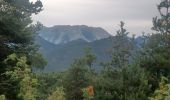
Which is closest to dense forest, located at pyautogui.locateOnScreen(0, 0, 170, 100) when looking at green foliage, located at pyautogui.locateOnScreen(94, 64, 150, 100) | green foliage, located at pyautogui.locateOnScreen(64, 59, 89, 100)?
green foliage, located at pyautogui.locateOnScreen(94, 64, 150, 100)

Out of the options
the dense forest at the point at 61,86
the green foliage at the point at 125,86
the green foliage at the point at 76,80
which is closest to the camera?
the dense forest at the point at 61,86

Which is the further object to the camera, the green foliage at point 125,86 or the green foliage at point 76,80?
the green foliage at point 76,80

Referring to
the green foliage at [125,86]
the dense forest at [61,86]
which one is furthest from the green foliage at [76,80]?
the green foliage at [125,86]

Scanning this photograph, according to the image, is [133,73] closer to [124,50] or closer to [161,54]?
[161,54]

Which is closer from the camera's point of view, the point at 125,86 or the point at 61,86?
the point at 125,86

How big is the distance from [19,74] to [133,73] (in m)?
11.6

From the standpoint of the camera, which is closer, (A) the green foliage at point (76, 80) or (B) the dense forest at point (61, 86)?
(B) the dense forest at point (61, 86)

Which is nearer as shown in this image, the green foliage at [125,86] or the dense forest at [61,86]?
the dense forest at [61,86]

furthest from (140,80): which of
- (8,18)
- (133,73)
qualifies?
(8,18)

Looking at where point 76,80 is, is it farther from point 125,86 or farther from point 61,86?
point 125,86

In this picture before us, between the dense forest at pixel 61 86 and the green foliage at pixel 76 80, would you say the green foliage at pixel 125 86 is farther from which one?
the green foliage at pixel 76 80

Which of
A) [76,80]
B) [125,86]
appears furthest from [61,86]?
[76,80]

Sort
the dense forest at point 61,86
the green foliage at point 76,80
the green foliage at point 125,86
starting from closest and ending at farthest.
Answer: the dense forest at point 61,86, the green foliage at point 125,86, the green foliage at point 76,80

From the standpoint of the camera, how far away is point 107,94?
24844 millimetres
